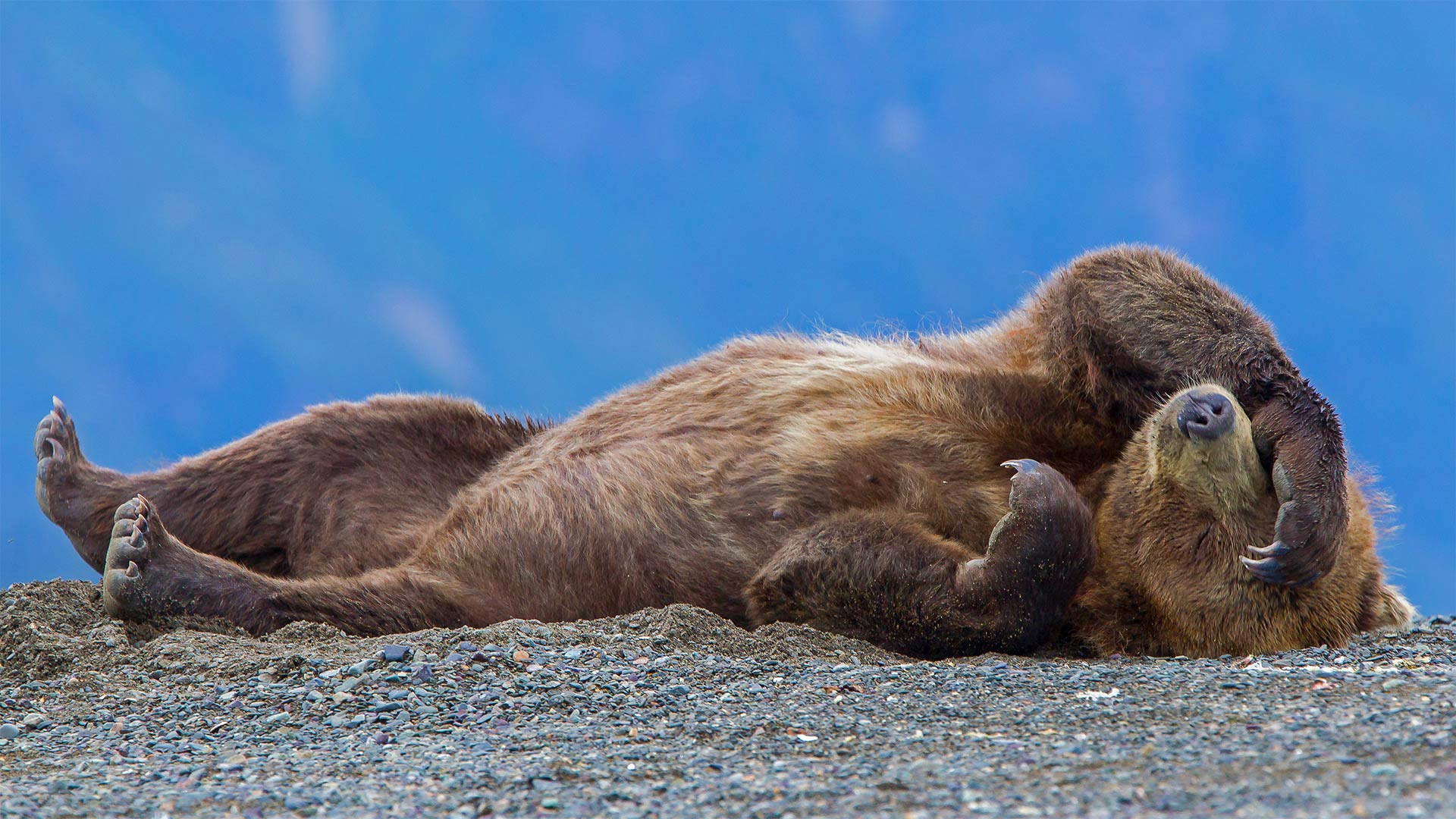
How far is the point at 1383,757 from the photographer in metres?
2.76

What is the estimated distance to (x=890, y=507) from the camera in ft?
16.8

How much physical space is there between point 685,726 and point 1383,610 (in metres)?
3.26

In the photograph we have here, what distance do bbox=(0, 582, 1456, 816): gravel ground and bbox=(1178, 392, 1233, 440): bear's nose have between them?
84cm

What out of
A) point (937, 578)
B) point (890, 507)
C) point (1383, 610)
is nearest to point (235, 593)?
point (890, 507)

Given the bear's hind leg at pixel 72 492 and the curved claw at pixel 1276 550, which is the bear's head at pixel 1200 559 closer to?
the curved claw at pixel 1276 550

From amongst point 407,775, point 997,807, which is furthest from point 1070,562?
point 407,775

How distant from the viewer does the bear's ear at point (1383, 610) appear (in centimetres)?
511

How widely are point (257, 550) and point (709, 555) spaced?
2465 mm

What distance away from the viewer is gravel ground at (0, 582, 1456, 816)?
2754 millimetres

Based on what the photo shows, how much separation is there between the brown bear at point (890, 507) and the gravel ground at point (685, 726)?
0.85 feet

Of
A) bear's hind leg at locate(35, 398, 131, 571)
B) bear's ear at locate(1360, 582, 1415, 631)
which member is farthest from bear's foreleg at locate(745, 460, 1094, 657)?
bear's hind leg at locate(35, 398, 131, 571)

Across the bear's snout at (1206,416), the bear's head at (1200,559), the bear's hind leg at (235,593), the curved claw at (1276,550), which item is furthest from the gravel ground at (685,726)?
the bear's snout at (1206,416)

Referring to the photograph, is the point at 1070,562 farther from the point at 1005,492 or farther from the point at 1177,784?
the point at 1177,784

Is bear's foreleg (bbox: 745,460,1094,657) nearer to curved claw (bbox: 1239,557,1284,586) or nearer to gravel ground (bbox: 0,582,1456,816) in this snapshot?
gravel ground (bbox: 0,582,1456,816)
